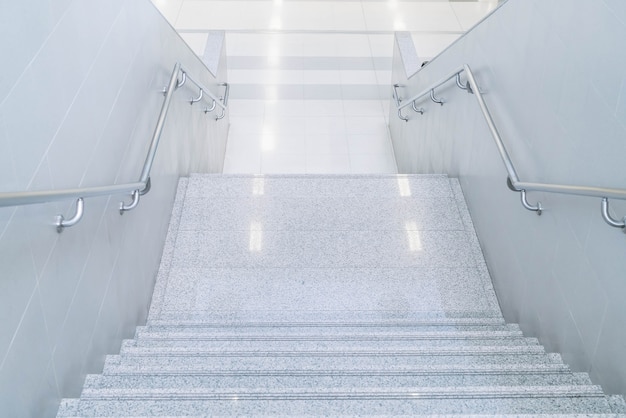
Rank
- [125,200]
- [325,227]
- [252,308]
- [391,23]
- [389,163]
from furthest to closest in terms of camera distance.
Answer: [391,23]
[389,163]
[325,227]
[252,308]
[125,200]

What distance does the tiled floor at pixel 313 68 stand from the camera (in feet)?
26.4

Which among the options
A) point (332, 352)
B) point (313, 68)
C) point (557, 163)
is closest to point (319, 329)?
→ point (332, 352)

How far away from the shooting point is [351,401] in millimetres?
2721

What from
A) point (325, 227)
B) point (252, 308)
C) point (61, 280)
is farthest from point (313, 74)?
point (61, 280)

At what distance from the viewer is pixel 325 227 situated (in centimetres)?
486

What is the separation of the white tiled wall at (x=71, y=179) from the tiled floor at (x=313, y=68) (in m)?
3.72

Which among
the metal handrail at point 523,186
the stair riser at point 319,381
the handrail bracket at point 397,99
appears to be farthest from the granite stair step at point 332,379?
the handrail bracket at point 397,99

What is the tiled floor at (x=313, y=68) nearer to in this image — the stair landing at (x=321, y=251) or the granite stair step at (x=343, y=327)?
the stair landing at (x=321, y=251)

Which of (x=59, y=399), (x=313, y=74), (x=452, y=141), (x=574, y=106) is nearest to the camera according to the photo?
(x=59, y=399)

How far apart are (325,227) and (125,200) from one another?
5.28ft

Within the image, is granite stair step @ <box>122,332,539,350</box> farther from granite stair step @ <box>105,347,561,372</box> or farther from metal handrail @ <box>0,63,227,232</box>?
metal handrail @ <box>0,63,227,232</box>

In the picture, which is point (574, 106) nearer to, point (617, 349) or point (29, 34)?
point (617, 349)

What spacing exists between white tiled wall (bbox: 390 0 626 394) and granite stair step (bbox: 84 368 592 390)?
0.28m

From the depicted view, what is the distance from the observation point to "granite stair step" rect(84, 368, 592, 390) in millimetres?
2971
